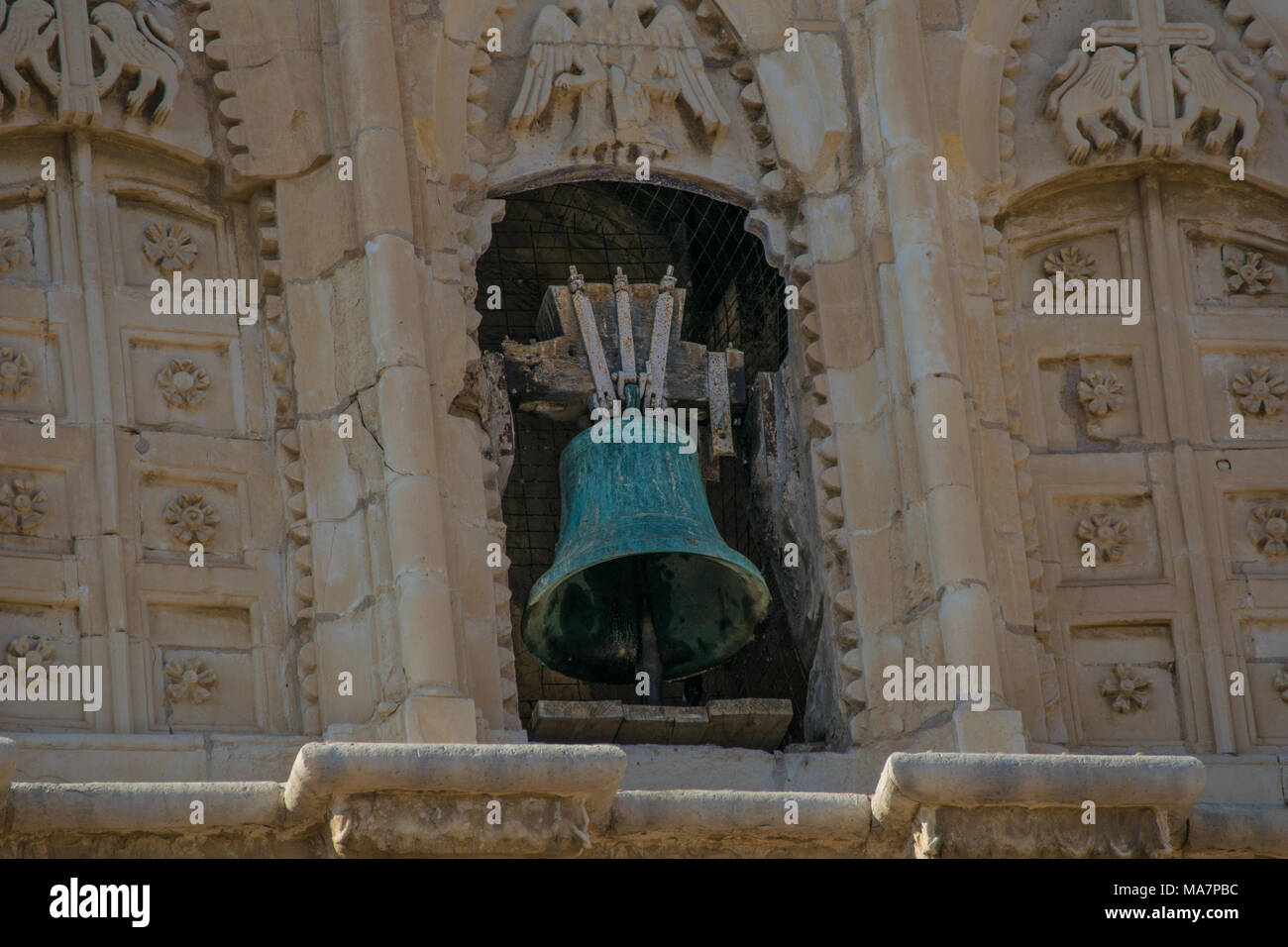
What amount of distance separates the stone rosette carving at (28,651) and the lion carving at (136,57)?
2.35m

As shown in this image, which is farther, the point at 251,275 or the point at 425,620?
the point at 251,275

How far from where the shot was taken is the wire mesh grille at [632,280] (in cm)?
1483

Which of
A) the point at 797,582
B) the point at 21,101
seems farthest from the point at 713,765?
the point at 21,101

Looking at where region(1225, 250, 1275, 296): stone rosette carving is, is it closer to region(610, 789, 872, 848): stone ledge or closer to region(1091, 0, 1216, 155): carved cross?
region(1091, 0, 1216, 155): carved cross

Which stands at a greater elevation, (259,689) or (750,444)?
(750,444)

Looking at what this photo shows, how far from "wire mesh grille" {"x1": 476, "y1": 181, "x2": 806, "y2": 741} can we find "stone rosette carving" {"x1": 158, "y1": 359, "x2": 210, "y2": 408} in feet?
5.25

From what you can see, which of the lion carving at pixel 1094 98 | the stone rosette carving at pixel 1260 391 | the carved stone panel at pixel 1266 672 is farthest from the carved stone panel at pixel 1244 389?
the lion carving at pixel 1094 98

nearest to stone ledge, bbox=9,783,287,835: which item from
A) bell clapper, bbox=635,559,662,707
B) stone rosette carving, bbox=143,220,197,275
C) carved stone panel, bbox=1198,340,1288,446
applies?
bell clapper, bbox=635,559,662,707

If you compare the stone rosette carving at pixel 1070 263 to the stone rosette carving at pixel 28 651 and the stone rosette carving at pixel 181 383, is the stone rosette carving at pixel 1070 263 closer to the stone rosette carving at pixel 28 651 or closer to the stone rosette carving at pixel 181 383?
the stone rosette carving at pixel 181 383

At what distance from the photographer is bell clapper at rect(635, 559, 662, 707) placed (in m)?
13.8

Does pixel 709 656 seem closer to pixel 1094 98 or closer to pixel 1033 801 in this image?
pixel 1033 801
